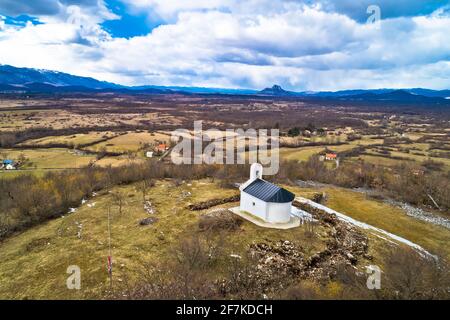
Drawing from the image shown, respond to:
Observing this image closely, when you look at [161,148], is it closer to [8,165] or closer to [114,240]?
[8,165]

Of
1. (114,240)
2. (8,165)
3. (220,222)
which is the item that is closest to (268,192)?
(220,222)

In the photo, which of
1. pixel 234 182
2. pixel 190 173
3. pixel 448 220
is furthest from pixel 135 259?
pixel 448 220

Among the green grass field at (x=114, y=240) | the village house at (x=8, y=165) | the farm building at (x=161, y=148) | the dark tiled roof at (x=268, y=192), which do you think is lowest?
the green grass field at (x=114, y=240)

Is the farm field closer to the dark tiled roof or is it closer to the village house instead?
the village house

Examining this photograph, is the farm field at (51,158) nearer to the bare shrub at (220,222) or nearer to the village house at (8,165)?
the village house at (8,165)

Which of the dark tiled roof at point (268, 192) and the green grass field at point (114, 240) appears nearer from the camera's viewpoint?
the green grass field at point (114, 240)

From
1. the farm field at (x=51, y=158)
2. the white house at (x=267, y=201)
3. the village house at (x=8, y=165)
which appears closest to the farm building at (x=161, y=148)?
the farm field at (x=51, y=158)

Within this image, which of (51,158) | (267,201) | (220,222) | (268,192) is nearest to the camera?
(267,201)

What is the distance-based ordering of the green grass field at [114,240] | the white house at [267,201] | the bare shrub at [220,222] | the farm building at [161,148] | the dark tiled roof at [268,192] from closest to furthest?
the green grass field at [114,240] → the bare shrub at [220,222] → the dark tiled roof at [268,192] → the white house at [267,201] → the farm building at [161,148]
